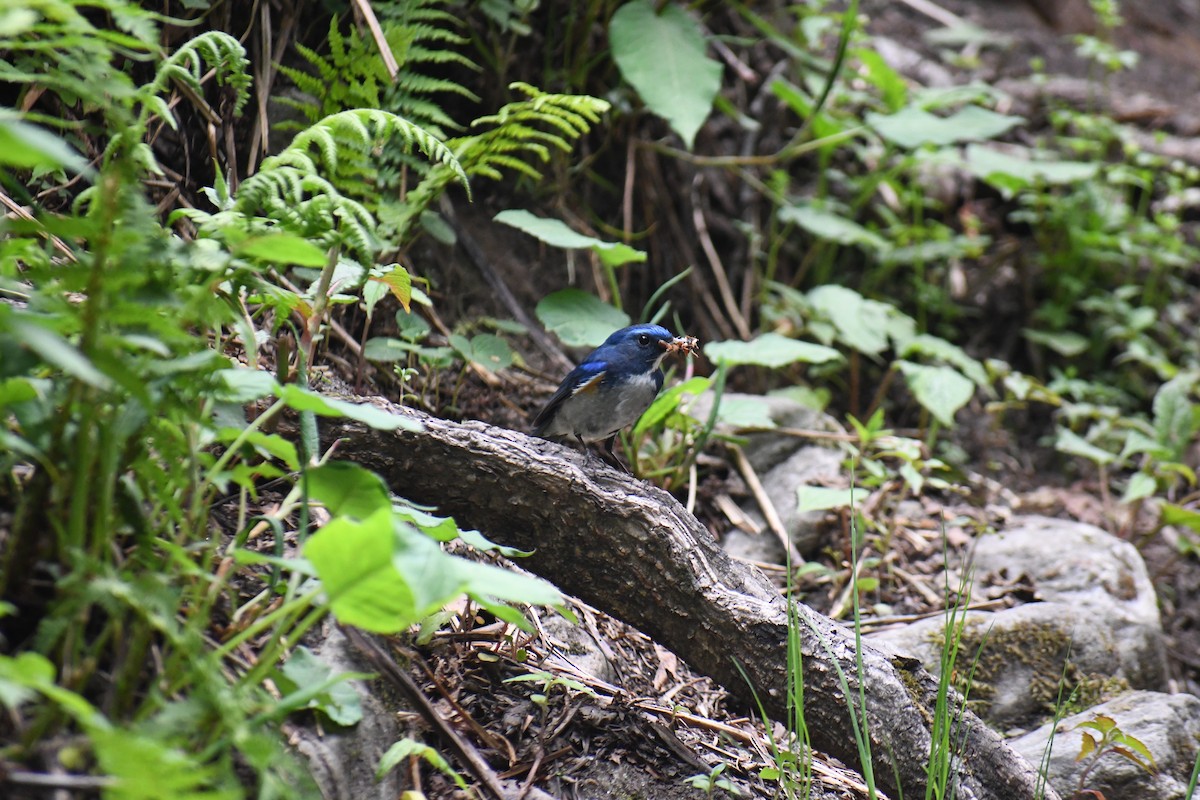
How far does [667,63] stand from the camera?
14.3ft

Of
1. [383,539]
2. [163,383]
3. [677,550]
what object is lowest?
[677,550]

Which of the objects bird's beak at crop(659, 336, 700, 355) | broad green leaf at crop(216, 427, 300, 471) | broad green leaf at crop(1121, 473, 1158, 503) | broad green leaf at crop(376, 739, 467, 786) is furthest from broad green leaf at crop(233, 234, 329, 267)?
broad green leaf at crop(1121, 473, 1158, 503)

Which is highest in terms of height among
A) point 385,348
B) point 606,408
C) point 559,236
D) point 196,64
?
point 196,64

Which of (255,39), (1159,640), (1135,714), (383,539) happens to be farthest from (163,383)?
(1159,640)

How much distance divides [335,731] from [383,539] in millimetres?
607

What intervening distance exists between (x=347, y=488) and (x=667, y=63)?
3.00 m

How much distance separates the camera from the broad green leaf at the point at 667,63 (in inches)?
167

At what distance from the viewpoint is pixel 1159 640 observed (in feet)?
12.6

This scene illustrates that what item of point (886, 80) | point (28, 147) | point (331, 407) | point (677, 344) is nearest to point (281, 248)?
point (331, 407)

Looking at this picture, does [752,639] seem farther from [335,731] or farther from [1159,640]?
[1159,640]

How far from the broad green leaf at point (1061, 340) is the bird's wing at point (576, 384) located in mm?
3127

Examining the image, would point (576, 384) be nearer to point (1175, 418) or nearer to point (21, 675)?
point (21, 675)

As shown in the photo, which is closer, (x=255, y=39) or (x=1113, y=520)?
(x=255, y=39)

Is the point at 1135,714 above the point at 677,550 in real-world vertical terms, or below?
below
